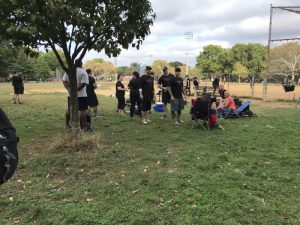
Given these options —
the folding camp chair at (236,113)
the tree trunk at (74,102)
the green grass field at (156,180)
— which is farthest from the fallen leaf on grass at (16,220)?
the folding camp chair at (236,113)

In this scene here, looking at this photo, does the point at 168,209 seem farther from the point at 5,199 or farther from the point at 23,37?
the point at 23,37

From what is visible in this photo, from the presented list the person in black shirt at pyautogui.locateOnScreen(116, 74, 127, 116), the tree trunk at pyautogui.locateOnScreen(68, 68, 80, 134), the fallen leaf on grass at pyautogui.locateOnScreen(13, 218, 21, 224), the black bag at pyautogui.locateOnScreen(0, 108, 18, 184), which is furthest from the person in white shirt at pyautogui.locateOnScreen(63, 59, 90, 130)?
the black bag at pyautogui.locateOnScreen(0, 108, 18, 184)

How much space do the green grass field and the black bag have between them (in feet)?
8.01

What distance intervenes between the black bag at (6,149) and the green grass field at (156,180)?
8.01 feet

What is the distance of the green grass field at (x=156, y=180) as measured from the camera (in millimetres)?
4316

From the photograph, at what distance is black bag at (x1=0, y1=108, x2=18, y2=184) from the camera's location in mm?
1785

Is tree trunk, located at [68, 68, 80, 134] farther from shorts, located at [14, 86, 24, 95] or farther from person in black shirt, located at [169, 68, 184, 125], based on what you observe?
shorts, located at [14, 86, 24, 95]

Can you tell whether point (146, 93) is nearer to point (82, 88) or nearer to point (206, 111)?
point (206, 111)

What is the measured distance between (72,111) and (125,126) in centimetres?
352

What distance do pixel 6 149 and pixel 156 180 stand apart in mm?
3890

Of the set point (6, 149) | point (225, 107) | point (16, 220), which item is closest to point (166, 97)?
point (225, 107)

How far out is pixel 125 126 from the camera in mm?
10953

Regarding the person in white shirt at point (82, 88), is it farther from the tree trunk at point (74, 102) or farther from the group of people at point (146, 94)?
the tree trunk at point (74, 102)

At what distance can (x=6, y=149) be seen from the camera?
1.79 meters
